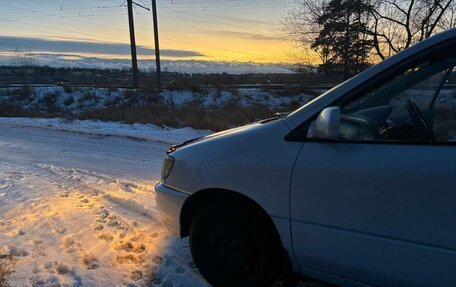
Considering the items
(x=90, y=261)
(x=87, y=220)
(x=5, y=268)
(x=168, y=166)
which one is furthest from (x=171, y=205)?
(x=87, y=220)

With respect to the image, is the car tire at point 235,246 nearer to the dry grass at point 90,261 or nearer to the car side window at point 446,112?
the dry grass at point 90,261

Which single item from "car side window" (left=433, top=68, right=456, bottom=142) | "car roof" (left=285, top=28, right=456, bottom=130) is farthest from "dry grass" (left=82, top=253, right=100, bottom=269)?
"car side window" (left=433, top=68, right=456, bottom=142)

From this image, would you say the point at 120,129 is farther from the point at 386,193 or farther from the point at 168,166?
the point at 386,193

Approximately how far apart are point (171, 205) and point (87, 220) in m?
1.89

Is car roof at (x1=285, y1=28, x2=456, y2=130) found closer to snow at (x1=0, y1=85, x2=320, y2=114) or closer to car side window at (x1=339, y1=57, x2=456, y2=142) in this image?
car side window at (x1=339, y1=57, x2=456, y2=142)

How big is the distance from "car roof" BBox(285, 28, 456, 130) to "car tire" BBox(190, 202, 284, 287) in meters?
0.72

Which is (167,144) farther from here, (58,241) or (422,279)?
(422,279)

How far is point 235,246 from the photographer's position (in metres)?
3.19

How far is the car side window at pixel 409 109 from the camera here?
8.46 feet

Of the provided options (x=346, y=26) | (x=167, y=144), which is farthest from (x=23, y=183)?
(x=346, y=26)

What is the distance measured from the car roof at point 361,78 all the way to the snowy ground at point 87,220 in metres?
1.57

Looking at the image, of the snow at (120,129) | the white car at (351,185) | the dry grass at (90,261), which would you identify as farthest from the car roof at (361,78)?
the snow at (120,129)

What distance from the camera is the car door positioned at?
231 cm

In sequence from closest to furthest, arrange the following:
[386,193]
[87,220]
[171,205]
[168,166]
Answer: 1. [386,193]
2. [171,205]
3. [168,166]
4. [87,220]
